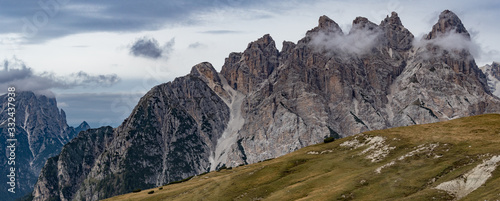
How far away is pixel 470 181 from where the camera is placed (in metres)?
82.4

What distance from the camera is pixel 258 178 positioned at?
12469cm

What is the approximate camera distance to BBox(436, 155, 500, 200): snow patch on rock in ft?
265

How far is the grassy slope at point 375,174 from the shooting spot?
88438 millimetres

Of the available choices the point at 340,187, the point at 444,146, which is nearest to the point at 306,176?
the point at 340,187

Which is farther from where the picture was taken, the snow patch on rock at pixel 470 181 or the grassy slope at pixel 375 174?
the grassy slope at pixel 375 174

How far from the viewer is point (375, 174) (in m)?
99.6

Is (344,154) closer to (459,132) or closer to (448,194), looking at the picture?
(459,132)

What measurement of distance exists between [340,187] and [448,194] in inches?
857

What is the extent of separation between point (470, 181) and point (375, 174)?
2099 cm

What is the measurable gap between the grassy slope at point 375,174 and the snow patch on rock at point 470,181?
1.46 m

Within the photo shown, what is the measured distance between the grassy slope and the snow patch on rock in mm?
1455

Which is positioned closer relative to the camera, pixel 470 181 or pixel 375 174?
pixel 470 181

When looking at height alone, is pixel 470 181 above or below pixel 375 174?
below

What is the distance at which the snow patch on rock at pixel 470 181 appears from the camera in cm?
8069
